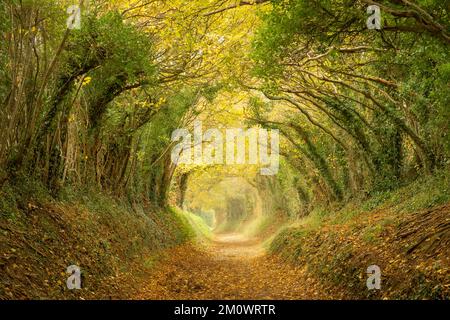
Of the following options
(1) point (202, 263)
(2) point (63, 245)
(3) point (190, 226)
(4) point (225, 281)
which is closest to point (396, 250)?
(4) point (225, 281)

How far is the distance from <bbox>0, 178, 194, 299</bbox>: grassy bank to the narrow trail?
74 centimetres

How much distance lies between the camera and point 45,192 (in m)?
10.7

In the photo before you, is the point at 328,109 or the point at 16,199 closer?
the point at 16,199

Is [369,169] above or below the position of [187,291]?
above

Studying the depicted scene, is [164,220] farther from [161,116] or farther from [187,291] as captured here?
[187,291]

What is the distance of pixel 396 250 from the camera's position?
9.06 meters

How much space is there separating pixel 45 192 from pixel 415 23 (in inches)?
341

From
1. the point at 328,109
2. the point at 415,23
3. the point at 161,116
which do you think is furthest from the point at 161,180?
the point at 415,23

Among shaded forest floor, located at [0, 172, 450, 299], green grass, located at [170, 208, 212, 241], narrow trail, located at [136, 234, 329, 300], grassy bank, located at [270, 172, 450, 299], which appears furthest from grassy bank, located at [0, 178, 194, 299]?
green grass, located at [170, 208, 212, 241]

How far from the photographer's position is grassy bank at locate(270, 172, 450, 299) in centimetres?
730

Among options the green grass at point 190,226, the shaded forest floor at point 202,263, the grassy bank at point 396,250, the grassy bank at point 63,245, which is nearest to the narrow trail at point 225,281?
the shaded forest floor at point 202,263

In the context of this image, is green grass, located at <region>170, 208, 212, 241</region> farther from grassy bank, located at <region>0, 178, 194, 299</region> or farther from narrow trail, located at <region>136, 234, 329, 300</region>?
grassy bank, located at <region>0, 178, 194, 299</region>
